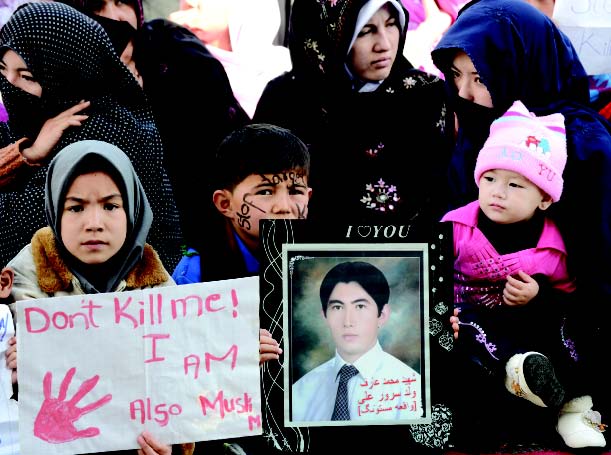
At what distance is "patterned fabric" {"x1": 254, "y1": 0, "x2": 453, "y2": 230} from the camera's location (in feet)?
13.3

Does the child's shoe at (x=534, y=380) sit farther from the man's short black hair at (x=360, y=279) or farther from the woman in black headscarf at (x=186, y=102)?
the woman in black headscarf at (x=186, y=102)

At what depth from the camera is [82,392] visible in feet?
11.2

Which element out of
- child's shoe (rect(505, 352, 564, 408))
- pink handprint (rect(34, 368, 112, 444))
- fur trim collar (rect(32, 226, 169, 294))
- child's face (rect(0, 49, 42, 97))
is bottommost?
pink handprint (rect(34, 368, 112, 444))

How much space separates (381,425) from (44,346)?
127 cm

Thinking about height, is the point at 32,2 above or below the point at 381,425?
above

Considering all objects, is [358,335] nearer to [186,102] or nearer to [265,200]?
[265,200]

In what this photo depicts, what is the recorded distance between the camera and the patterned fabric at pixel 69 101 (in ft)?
12.0

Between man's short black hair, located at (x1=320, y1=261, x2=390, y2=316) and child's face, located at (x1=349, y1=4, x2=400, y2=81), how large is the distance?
0.88 meters

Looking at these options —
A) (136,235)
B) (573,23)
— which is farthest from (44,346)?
(573,23)

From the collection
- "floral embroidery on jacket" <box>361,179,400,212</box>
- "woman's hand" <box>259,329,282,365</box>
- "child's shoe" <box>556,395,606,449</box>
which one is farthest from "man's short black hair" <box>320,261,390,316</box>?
"child's shoe" <box>556,395,606,449</box>

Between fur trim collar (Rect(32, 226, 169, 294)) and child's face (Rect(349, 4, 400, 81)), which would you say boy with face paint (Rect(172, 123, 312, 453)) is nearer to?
fur trim collar (Rect(32, 226, 169, 294))

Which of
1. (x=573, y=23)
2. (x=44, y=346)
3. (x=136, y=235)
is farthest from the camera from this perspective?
(x=573, y=23)

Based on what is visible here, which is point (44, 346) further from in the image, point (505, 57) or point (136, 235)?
point (505, 57)

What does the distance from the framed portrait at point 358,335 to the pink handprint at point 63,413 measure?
64cm
